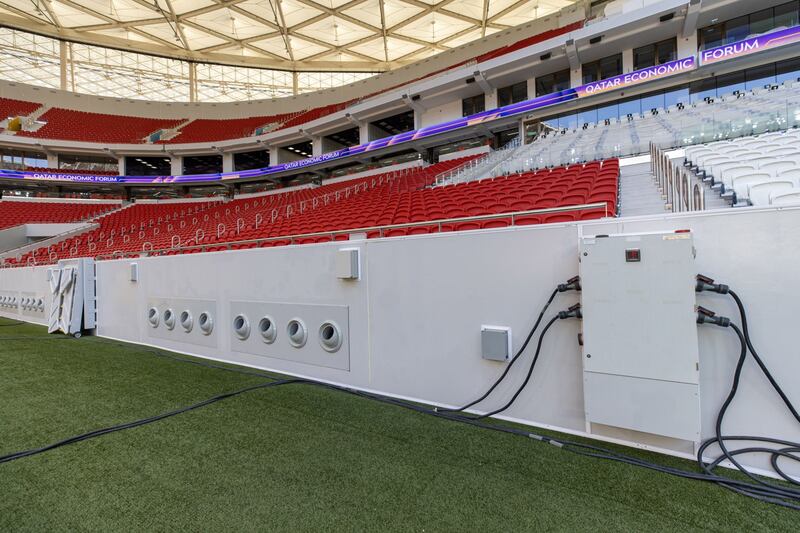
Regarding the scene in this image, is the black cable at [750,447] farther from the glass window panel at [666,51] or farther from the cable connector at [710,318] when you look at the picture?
the glass window panel at [666,51]

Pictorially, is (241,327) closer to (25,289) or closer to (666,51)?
(25,289)

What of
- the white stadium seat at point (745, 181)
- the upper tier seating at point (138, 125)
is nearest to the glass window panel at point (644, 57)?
the upper tier seating at point (138, 125)

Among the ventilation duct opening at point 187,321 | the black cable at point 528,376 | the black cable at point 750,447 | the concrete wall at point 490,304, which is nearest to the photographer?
the black cable at point 750,447

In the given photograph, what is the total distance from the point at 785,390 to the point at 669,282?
2.13ft

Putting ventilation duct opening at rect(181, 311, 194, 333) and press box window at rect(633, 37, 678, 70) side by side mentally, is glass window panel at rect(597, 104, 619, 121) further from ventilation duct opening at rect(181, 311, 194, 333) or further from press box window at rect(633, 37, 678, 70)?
ventilation duct opening at rect(181, 311, 194, 333)

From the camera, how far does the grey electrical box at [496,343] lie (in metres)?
2.19

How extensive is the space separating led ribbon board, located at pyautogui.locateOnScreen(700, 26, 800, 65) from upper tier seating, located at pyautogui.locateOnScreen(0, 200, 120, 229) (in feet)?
93.3

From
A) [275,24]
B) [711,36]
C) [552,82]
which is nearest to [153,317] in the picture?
[552,82]

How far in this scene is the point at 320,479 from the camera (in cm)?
162

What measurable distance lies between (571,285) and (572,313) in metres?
0.15

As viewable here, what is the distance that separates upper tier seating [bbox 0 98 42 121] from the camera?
844 inches

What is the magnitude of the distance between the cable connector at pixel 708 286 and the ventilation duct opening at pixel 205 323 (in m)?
4.23

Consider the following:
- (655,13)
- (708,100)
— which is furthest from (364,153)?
(708,100)

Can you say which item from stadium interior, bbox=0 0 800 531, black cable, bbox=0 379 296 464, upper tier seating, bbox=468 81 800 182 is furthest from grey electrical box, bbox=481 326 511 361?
upper tier seating, bbox=468 81 800 182
